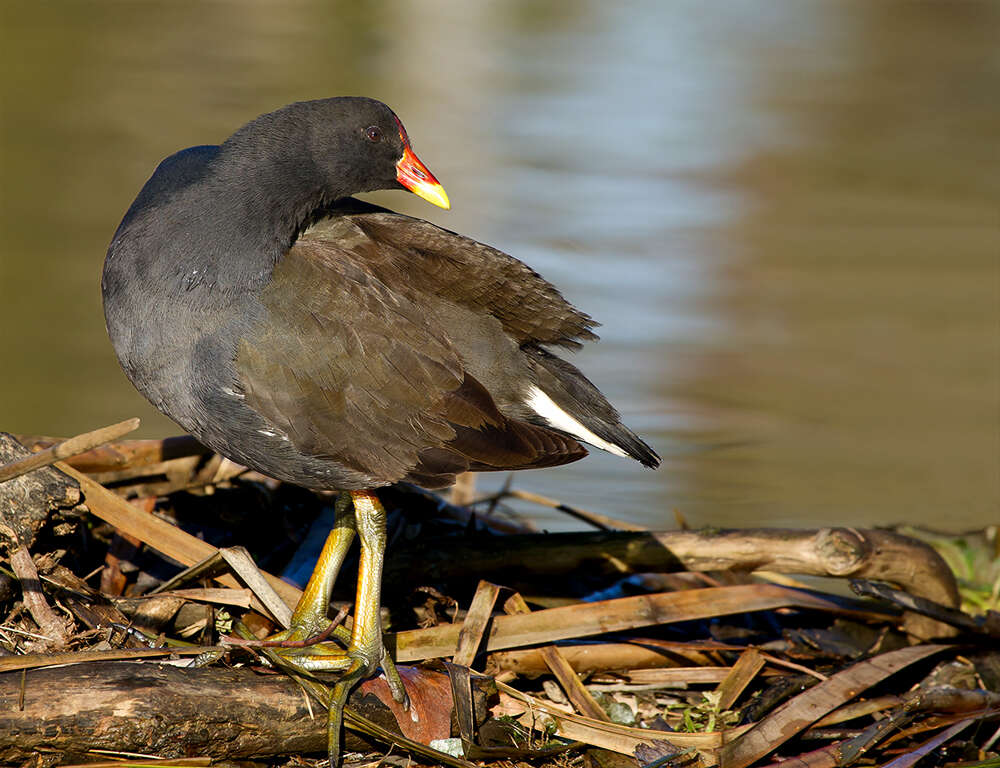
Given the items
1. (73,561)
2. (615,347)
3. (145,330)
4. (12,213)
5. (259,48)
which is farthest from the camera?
(259,48)

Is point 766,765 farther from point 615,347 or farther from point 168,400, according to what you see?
point 615,347

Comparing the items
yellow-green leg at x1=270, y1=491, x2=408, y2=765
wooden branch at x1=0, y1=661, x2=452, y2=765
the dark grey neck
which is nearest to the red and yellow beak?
the dark grey neck

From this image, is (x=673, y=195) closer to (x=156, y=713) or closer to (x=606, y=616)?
(x=606, y=616)

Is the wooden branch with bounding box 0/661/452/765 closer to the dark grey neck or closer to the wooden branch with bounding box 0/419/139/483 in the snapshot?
the wooden branch with bounding box 0/419/139/483

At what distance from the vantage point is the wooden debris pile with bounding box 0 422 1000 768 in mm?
2496

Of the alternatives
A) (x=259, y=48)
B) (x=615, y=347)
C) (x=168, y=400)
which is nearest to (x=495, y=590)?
(x=168, y=400)

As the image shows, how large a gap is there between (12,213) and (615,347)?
13.6 feet

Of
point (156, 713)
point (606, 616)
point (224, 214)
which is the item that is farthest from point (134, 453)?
point (606, 616)

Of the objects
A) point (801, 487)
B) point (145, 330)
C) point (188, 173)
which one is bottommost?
point (801, 487)

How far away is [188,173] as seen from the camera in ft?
9.85

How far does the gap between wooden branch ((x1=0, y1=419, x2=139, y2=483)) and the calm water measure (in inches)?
108

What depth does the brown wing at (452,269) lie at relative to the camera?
311cm

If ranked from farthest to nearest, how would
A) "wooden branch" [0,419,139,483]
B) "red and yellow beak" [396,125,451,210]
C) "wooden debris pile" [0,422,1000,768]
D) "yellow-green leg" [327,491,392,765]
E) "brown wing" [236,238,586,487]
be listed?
1. "red and yellow beak" [396,125,451,210]
2. "brown wing" [236,238,586,487]
3. "yellow-green leg" [327,491,392,765]
4. "wooden debris pile" [0,422,1000,768]
5. "wooden branch" [0,419,139,483]

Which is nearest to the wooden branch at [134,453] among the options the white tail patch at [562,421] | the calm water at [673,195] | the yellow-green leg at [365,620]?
the yellow-green leg at [365,620]
